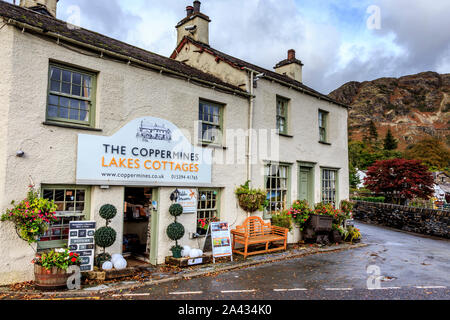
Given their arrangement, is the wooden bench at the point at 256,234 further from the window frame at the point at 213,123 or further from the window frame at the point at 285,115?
the window frame at the point at 285,115

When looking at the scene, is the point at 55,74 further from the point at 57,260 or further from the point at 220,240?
the point at 220,240

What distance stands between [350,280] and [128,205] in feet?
24.3

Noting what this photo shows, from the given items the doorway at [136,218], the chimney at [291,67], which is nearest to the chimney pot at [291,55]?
the chimney at [291,67]

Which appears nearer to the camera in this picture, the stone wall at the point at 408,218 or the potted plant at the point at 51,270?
the potted plant at the point at 51,270

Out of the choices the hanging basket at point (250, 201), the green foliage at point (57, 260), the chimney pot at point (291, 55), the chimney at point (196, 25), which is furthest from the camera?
the chimney pot at point (291, 55)

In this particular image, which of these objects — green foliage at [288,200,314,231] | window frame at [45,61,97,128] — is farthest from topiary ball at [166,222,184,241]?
green foliage at [288,200,314,231]

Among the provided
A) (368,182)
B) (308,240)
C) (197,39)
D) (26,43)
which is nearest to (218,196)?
(308,240)

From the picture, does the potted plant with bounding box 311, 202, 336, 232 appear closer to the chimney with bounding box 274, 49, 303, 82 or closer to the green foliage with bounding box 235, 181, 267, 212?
the green foliage with bounding box 235, 181, 267, 212

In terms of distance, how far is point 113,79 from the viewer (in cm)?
853

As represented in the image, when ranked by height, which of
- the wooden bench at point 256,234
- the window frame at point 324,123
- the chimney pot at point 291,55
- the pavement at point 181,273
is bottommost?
the pavement at point 181,273

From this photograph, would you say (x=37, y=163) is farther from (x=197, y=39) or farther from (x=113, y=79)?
(x=197, y=39)

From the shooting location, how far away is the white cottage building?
7.01 meters

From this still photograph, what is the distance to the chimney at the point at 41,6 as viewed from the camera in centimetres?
1035

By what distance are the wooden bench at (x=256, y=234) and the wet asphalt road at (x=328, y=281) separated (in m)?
1.03
